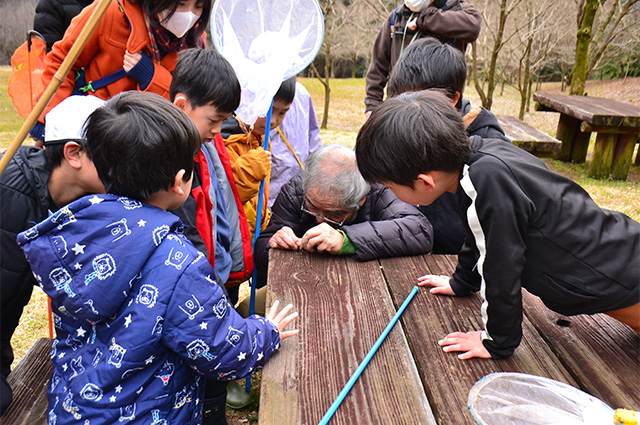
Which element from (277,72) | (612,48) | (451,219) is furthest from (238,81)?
(612,48)

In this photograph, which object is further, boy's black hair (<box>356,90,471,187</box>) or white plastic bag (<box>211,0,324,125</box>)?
white plastic bag (<box>211,0,324,125</box>)

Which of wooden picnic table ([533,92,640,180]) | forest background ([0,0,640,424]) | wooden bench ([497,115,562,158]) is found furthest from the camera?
forest background ([0,0,640,424])

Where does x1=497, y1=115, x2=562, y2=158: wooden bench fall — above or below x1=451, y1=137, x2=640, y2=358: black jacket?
below

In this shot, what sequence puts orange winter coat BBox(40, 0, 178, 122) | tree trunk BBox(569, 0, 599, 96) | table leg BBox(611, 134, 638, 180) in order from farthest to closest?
tree trunk BBox(569, 0, 599, 96), table leg BBox(611, 134, 638, 180), orange winter coat BBox(40, 0, 178, 122)

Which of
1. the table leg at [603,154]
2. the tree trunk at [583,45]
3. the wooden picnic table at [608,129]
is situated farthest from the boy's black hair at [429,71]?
the tree trunk at [583,45]

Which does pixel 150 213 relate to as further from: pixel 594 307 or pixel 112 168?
pixel 594 307

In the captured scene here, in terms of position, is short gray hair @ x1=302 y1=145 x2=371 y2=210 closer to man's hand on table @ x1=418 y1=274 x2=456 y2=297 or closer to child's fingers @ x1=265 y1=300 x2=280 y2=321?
man's hand on table @ x1=418 y1=274 x2=456 y2=297

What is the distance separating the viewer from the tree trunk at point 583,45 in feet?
28.7

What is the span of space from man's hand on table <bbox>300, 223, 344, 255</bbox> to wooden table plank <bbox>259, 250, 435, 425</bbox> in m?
0.09

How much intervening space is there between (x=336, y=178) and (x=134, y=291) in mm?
1186

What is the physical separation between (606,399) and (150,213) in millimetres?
1222

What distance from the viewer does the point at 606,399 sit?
1200 millimetres

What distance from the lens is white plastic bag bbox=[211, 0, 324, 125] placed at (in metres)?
2.32

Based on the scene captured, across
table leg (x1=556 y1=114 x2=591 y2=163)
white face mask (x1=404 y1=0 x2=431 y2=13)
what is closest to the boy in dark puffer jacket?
white face mask (x1=404 y1=0 x2=431 y2=13)
